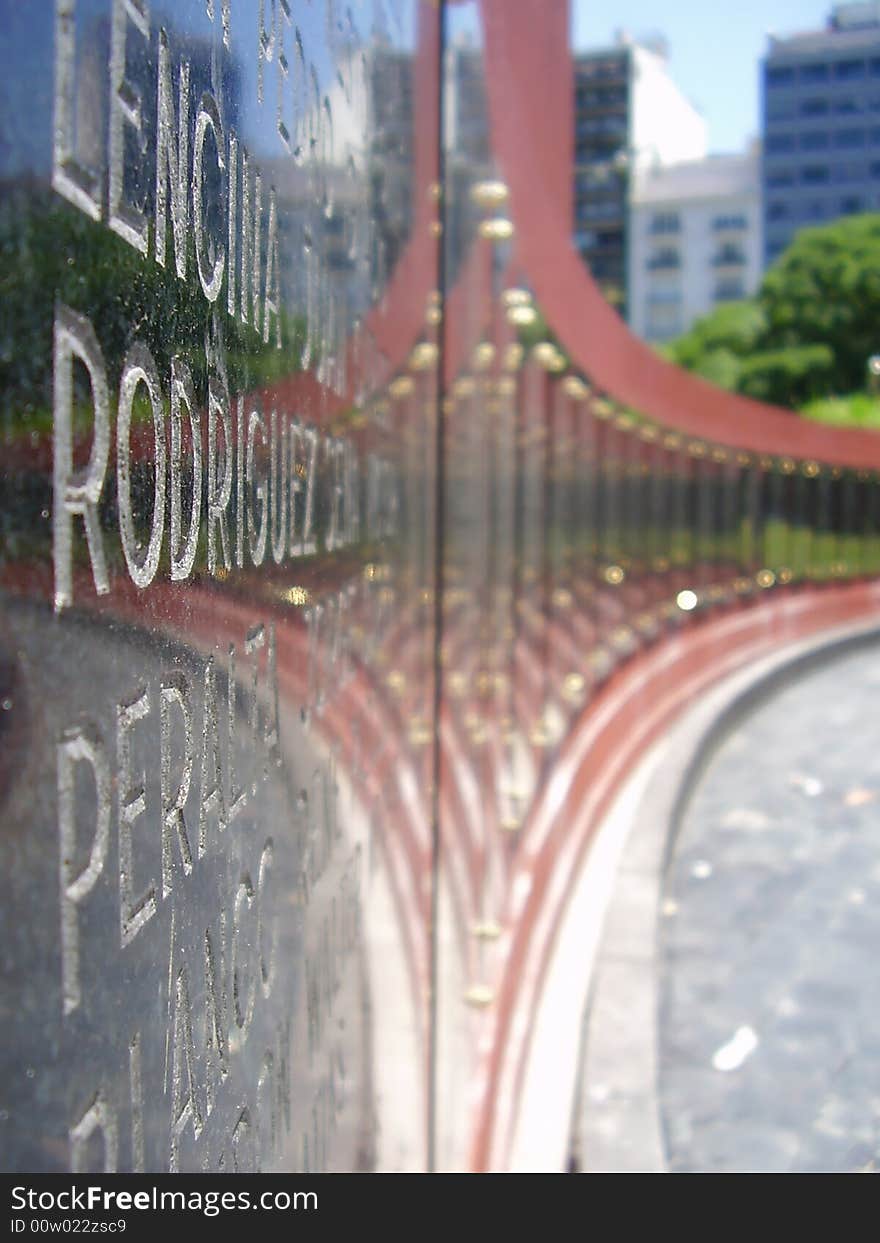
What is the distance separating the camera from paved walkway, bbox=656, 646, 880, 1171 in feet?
7.53

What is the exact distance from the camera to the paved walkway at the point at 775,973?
2.29 m

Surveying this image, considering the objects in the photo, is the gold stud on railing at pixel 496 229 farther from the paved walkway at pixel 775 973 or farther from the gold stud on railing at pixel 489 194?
the paved walkway at pixel 775 973

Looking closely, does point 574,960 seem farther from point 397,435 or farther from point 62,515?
point 62,515

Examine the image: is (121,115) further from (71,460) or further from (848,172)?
(848,172)

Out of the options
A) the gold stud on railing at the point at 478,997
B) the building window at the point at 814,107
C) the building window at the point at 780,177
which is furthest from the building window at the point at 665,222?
the gold stud on railing at the point at 478,997

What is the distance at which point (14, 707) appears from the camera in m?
0.45

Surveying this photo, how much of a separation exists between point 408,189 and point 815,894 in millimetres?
2212

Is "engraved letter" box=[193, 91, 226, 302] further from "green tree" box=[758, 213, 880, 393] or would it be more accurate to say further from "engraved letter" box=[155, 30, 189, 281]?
"green tree" box=[758, 213, 880, 393]

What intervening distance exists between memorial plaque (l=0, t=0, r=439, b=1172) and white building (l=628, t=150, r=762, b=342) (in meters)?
12.9

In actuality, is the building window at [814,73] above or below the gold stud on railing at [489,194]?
above

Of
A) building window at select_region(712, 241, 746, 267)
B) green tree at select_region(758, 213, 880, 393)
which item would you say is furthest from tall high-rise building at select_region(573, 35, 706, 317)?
building window at select_region(712, 241, 746, 267)

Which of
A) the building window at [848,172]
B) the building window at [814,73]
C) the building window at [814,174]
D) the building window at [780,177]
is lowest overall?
the building window at [814,73]

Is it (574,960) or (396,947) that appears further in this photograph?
(574,960)
